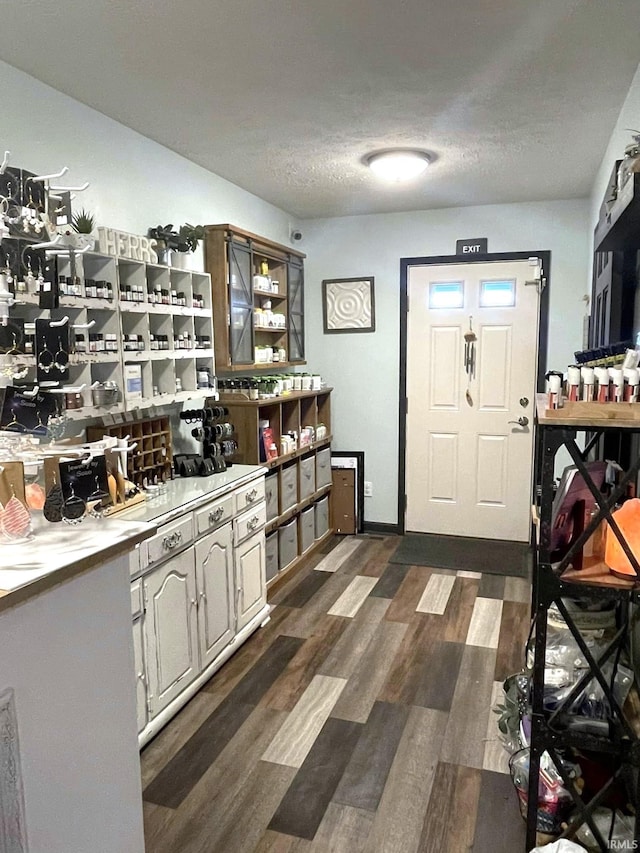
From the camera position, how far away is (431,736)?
2424 mm

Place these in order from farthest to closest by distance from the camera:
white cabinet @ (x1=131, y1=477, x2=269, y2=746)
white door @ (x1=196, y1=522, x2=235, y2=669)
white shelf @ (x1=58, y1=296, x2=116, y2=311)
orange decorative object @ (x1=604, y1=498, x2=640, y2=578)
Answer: white door @ (x1=196, y1=522, x2=235, y2=669)
white cabinet @ (x1=131, y1=477, x2=269, y2=746)
white shelf @ (x1=58, y1=296, x2=116, y2=311)
orange decorative object @ (x1=604, y1=498, x2=640, y2=578)

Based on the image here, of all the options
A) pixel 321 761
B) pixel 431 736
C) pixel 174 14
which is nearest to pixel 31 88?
pixel 174 14

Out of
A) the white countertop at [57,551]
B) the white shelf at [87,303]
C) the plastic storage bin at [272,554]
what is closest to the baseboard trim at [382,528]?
the plastic storage bin at [272,554]

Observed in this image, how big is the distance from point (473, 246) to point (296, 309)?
4.49ft

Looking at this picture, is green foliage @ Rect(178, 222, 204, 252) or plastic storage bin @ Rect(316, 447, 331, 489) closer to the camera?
green foliage @ Rect(178, 222, 204, 252)

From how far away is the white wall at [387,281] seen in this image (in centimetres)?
430

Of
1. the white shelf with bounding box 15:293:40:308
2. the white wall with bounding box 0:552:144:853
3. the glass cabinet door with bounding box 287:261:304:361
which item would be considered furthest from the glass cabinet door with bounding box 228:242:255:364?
the white wall with bounding box 0:552:144:853

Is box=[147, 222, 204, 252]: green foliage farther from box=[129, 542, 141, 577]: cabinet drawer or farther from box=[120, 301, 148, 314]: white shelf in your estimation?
box=[129, 542, 141, 577]: cabinet drawer

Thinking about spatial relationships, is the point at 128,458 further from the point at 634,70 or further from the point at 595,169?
the point at 595,169

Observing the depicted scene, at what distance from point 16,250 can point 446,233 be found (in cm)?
366

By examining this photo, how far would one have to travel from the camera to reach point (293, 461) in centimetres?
409

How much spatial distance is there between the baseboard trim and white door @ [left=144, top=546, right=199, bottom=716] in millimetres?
2516

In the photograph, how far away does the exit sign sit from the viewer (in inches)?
175

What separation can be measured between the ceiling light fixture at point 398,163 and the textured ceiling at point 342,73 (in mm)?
79
